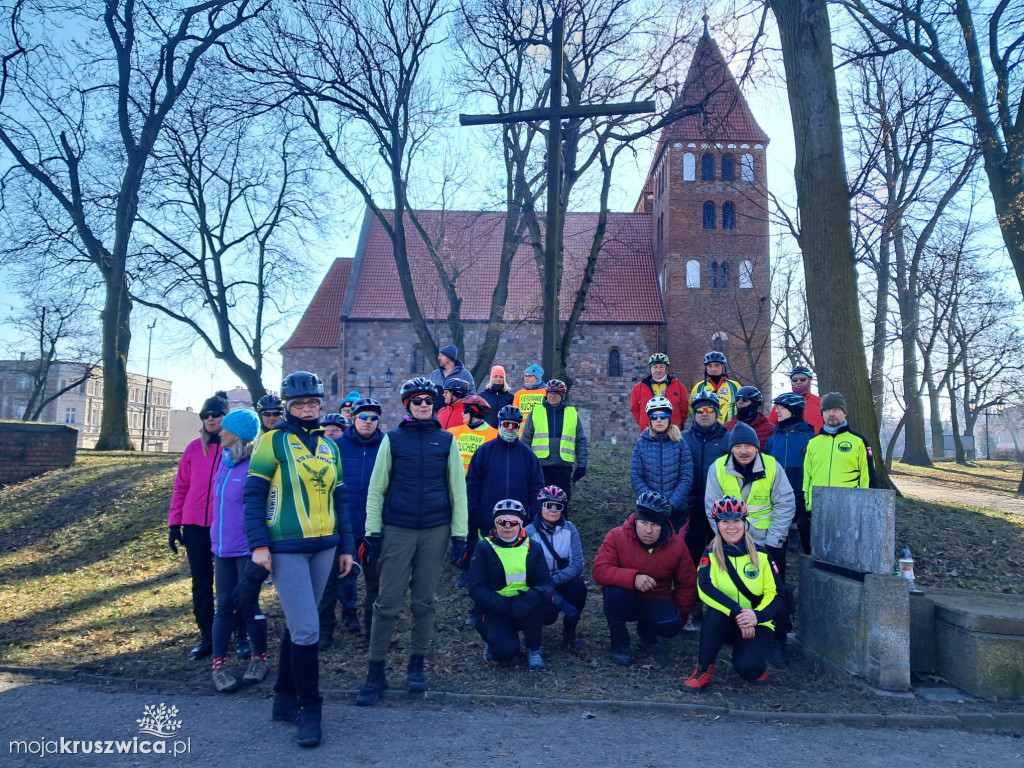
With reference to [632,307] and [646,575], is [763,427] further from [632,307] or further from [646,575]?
[632,307]

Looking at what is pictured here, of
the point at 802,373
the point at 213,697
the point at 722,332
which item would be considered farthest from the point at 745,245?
the point at 213,697

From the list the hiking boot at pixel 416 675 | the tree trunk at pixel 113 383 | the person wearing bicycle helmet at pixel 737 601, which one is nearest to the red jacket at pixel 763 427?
the person wearing bicycle helmet at pixel 737 601

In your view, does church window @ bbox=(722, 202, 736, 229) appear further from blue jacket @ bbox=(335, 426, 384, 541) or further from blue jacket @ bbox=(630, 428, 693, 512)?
blue jacket @ bbox=(335, 426, 384, 541)

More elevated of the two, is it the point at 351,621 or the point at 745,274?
the point at 745,274

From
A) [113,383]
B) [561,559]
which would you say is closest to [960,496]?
[561,559]

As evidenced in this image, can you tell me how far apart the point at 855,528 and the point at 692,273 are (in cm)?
3180

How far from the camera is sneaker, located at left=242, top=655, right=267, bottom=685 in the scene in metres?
5.55

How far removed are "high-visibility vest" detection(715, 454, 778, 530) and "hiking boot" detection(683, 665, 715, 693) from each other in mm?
1225

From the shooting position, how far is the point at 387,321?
124 feet

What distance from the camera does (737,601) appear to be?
5.59 metres

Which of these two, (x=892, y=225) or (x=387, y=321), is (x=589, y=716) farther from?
(x=387, y=321)

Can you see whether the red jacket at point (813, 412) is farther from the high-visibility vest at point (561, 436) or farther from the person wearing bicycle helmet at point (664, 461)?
the high-visibility vest at point (561, 436)

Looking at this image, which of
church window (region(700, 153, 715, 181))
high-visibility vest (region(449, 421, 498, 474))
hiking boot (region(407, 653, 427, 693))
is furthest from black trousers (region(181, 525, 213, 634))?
church window (region(700, 153, 715, 181))

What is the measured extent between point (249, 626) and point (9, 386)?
268 ft
